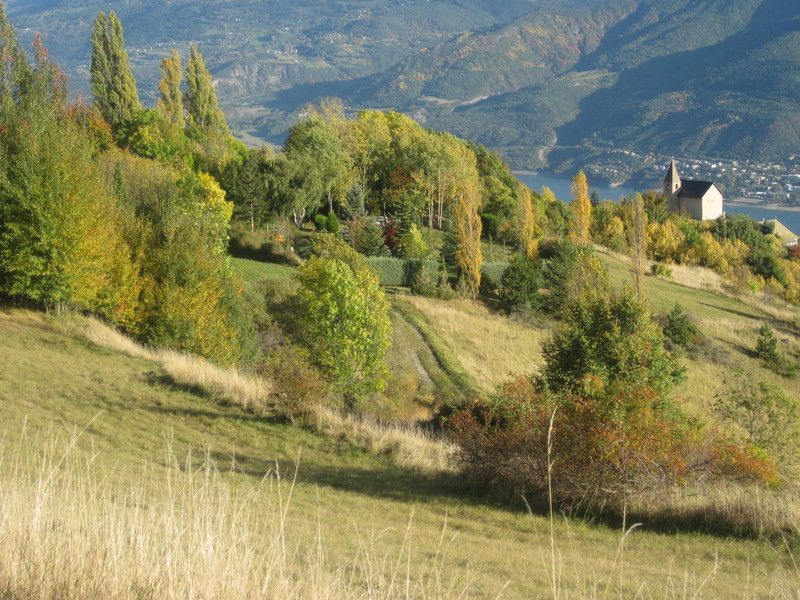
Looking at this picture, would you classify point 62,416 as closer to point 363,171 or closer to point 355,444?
point 355,444

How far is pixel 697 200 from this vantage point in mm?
86438

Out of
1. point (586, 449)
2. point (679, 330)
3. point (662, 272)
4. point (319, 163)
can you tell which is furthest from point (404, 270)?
point (586, 449)

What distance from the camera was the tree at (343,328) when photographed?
22.9m

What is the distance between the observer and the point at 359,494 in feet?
34.1

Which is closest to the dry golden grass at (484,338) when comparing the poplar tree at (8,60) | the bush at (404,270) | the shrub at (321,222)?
the bush at (404,270)

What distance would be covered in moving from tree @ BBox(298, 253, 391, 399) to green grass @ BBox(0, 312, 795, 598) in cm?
583

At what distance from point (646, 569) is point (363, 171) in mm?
48798

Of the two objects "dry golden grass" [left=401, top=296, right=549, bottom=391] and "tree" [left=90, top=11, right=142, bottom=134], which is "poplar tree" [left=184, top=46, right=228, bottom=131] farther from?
"dry golden grass" [left=401, top=296, right=549, bottom=391]

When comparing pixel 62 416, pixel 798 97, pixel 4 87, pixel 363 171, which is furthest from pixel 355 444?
pixel 798 97

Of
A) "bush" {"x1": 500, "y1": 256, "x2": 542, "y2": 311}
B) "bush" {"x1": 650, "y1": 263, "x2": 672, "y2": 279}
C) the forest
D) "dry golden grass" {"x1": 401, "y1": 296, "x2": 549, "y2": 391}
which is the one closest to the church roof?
the forest

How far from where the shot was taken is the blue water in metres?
117

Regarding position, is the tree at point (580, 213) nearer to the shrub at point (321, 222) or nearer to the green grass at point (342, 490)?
the shrub at point (321, 222)

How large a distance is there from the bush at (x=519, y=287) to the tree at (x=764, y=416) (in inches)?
758

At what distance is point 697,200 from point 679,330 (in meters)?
54.5
